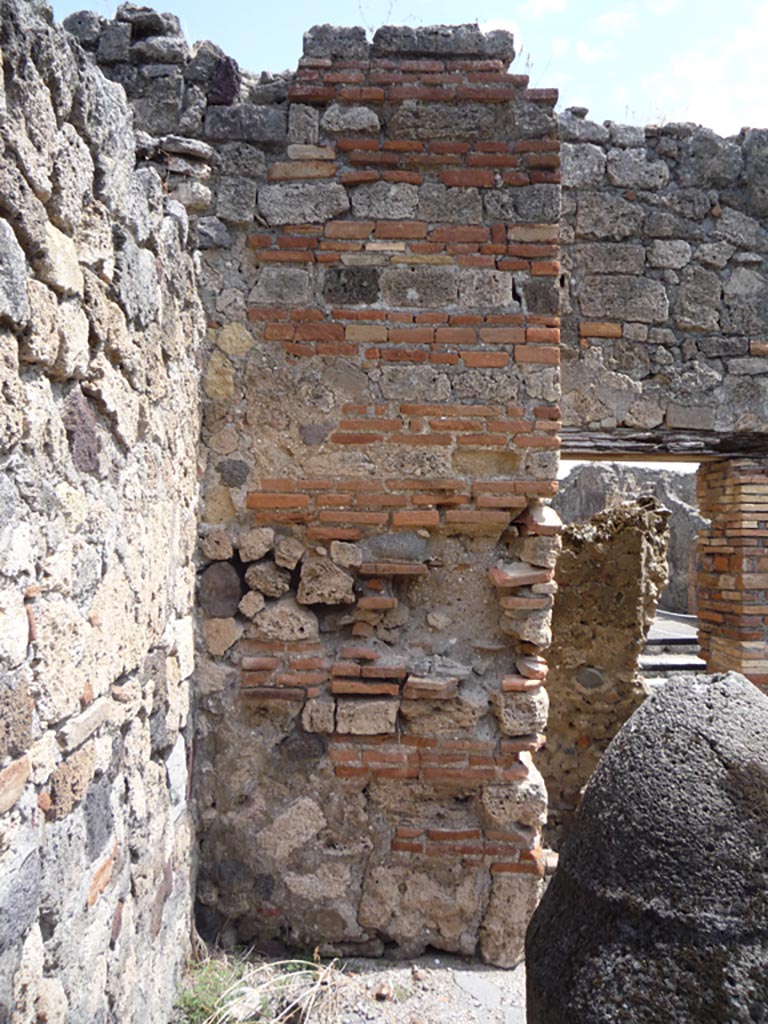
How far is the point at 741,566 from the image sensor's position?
5.21m

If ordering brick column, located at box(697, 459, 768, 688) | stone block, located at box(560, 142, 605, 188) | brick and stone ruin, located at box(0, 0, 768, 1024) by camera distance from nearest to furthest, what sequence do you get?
brick and stone ruin, located at box(0, 0, 768, 1024)
stone block, located at box(560, 142, 605, 188)
brick column, located at box(697, 459, 768, 688)

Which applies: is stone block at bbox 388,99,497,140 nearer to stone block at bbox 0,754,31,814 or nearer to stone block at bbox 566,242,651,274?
stone block at bbox 566,242,651,274

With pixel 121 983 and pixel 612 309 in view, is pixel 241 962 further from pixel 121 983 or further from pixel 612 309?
pixel 612 309

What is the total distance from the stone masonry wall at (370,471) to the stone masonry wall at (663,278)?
5.63 ft

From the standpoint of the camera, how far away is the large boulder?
3.95 ft

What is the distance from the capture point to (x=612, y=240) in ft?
Answer: 15.4

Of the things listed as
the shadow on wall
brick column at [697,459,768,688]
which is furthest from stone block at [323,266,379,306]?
the shadow on wall

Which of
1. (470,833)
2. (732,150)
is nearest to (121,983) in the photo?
(470,833)

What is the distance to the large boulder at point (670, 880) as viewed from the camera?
120 cm

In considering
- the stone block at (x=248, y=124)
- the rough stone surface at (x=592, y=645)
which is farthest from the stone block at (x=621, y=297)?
the stone block at (x=248, y=124)

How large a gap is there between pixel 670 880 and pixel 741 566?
4.43 metres

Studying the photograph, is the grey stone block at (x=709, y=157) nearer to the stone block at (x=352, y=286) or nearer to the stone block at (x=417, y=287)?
the stone block at (x=417, y=287)

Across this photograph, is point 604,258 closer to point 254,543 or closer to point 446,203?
point 446,203

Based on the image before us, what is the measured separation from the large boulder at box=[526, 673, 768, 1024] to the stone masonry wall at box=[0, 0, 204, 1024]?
99cm
